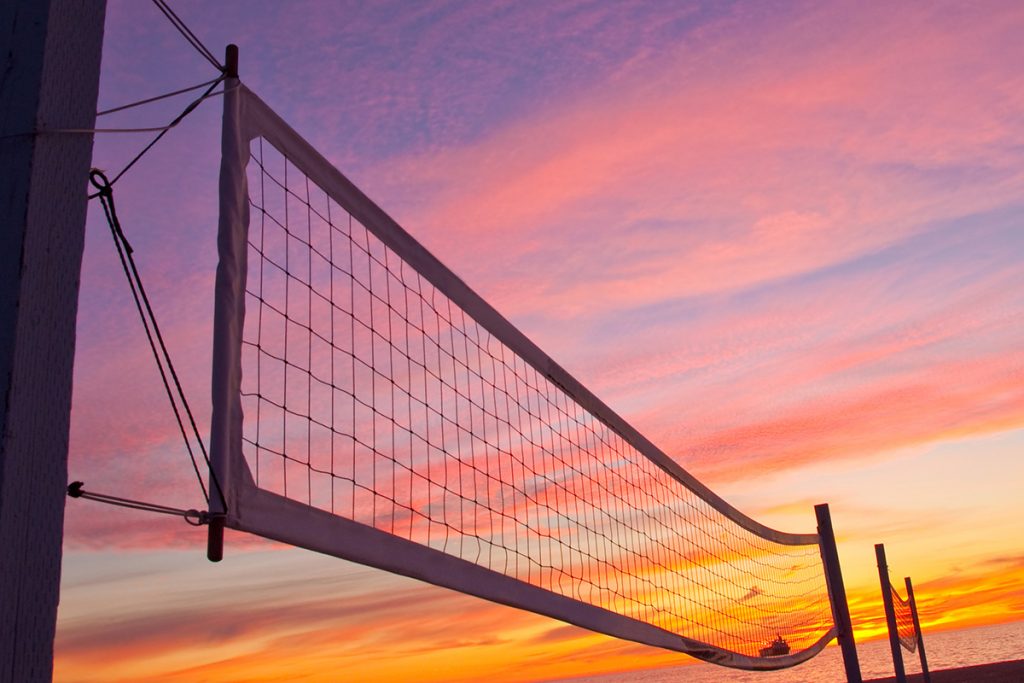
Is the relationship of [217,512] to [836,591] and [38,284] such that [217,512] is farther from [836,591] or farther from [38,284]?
[836,591]

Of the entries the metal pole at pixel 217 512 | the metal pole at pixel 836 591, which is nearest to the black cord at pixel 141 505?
the metal pole at pixel 217 512

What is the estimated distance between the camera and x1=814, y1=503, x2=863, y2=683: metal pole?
10.1 meters

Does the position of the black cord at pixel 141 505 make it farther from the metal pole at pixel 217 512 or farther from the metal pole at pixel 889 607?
the metal pole at pixel 889 607

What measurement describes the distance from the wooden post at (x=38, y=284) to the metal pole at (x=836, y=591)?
29.3 feet

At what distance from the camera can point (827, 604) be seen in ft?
38.0

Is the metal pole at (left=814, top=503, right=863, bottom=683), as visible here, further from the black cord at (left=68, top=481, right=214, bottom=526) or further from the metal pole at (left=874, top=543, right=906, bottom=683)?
the black cord at (left=68, top=481, right=214, bottom=526)

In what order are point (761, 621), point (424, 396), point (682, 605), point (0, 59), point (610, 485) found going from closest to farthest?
1. point (0, 59)
2. point (424, 396)
3. point (610, 485)
4. point (682, 605)
5. point (761, 621)

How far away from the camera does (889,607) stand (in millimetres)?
→ 15266

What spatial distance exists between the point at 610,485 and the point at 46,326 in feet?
20.5

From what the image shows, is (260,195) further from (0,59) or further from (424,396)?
(424,396)

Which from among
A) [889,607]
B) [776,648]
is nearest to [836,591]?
[776,648]

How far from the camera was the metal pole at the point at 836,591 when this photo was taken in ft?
33.1

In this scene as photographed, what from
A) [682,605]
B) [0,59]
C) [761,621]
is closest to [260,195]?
[0,59]

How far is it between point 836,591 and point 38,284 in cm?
972
